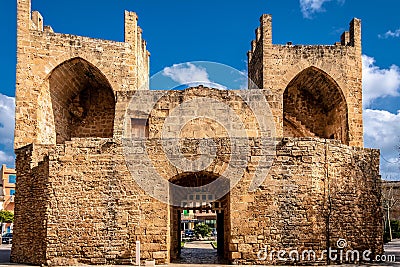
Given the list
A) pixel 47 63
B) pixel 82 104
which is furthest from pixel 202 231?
pixel 47 63

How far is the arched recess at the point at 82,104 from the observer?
17859mm

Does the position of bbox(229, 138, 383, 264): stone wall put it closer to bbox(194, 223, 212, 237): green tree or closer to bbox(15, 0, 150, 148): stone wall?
bbox(15, 0, 150, 148): stone wall

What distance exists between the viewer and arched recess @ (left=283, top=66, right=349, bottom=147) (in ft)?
61.2

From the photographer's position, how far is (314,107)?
19.8 metres

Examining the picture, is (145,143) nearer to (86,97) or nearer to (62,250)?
(62,250)

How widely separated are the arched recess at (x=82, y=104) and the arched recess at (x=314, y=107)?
7.02 metres

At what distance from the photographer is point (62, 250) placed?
11969mm

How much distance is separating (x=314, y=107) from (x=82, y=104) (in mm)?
9340

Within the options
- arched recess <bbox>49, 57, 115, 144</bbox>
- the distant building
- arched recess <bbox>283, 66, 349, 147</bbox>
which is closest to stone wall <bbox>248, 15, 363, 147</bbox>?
arched recess <bbox>283, 66, 349, 147</bbox>

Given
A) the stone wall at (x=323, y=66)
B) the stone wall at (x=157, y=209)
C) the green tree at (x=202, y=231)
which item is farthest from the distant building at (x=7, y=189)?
the stone wall at (x=157, y=209)

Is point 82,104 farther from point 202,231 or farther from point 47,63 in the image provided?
point 202,231

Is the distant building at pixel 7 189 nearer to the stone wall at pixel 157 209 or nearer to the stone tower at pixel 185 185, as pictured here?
the stone tower at pixel 185 185

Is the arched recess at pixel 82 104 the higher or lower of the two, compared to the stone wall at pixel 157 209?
higher

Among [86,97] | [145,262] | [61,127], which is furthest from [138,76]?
[145,262]
